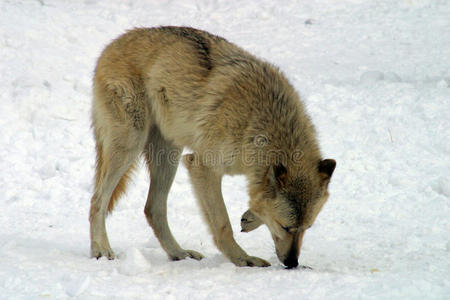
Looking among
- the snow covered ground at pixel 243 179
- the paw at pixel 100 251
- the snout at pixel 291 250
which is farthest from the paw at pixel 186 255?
the snout at pixel 291 250

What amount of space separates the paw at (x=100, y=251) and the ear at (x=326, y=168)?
2.10 m

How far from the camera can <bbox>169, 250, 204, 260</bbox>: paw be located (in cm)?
546

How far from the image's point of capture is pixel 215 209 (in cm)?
511

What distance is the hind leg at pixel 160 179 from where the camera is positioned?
18.6 ft

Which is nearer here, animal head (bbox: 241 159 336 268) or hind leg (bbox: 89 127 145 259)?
animal head (bbox: 241 159 336 268)

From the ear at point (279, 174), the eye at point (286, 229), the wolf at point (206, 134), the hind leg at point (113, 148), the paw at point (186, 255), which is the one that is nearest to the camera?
the ear at point (279, 174)

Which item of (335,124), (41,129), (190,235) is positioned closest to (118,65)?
(190,235)

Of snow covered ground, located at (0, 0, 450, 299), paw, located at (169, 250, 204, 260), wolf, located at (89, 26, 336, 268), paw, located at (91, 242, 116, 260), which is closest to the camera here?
snow covered ground, located at (0, 0, 450, 299)

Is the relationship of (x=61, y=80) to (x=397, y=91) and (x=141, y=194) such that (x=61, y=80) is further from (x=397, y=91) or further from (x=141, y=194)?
(x=397, y=91)

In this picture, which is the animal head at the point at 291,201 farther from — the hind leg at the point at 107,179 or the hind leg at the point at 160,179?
the hind leg at the point at 107,179

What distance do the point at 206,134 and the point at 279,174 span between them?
0.94 metres

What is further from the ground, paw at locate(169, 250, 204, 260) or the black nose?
the black nose

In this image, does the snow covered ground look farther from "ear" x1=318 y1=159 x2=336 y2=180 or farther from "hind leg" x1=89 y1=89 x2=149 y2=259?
"ear" x1=318 y1=159 x2=336 y2=180

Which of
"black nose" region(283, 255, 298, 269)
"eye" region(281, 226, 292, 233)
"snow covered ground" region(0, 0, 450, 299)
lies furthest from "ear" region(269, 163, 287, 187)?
"snow covered ground" region(0, 0, 450, 299)
